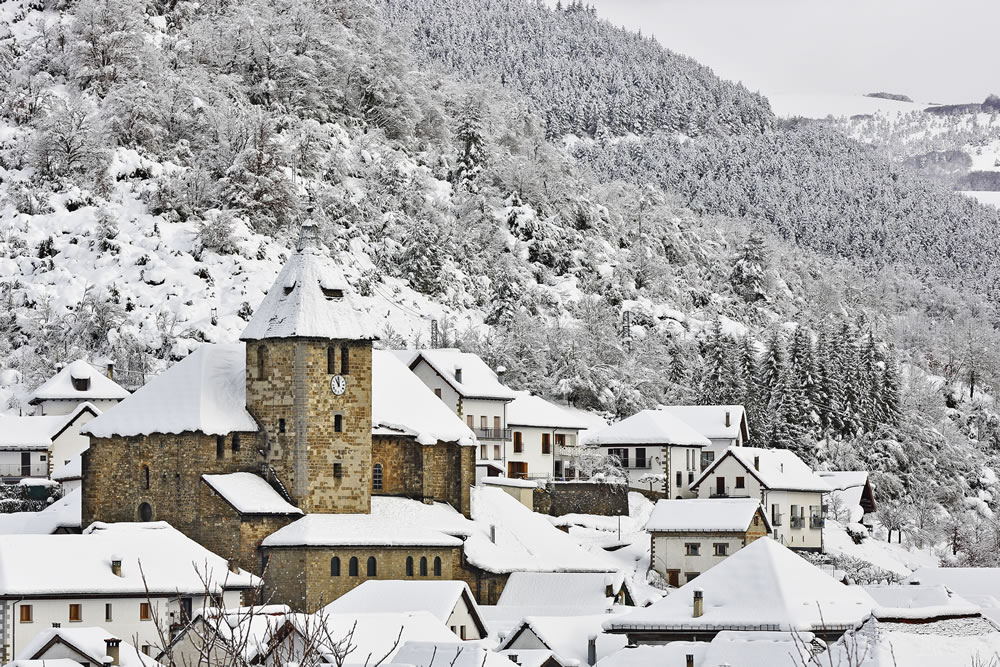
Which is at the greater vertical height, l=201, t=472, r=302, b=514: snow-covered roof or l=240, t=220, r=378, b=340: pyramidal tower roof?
l=240, t=220, r=378, b=340: pyramidal tower roof

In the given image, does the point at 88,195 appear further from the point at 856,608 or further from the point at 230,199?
the point at 856,608

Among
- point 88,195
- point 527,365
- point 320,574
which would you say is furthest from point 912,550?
point 88,195

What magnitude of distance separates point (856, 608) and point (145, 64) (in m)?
103

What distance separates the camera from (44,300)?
118 m

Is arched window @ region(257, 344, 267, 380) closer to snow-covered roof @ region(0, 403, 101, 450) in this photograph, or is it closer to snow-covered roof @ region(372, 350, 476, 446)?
snow-covered roof @ region(372, 350, 476, 446)

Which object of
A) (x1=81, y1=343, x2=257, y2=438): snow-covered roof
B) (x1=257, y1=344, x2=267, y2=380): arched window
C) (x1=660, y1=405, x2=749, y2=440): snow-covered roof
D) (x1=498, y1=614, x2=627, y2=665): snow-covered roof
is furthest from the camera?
(x1=660, y1=405, x2=749, y2=440): snow-covered roof

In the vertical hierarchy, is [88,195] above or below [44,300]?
above

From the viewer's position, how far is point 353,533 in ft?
229

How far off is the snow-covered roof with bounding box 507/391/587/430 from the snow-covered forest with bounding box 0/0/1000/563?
43.9ft

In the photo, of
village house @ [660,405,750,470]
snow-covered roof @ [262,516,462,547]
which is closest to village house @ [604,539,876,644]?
snow-covered roof @ [262,516,462,547]

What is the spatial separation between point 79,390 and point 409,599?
138 feet

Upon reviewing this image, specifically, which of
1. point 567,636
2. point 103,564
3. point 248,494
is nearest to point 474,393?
point 248,494

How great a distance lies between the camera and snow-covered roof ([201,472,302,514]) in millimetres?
69062

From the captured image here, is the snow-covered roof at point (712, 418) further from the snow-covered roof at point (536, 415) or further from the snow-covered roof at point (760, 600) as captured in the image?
the snow-covered roof at point (760, 600)
